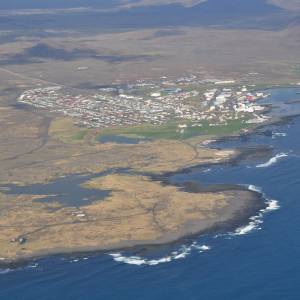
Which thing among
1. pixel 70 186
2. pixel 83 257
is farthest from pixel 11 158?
pixel 83 257

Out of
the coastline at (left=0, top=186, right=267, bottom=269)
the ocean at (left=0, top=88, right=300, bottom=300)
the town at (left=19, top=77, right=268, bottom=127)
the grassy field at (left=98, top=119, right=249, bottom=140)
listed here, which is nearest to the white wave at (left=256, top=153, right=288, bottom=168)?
the coastline at (left=0, top=186, right=267, bottom=269)

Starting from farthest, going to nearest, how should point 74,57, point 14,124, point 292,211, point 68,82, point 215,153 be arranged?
point 74,57 < point 68,82 < point 14,124 < point 215,153 < point 292,211

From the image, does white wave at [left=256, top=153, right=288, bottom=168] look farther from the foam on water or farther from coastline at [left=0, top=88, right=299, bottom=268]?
the foam on water

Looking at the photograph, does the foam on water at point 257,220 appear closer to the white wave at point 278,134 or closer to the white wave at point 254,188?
the white wave at point 254,188

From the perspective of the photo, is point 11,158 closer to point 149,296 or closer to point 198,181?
point 198,181

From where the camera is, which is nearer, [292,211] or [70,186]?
[292,211]

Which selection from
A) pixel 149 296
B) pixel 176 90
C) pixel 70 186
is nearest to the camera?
pixel 149 296

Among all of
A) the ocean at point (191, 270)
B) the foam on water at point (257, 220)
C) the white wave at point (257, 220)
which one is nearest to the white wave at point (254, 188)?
the foam on water at point (257, 220)
